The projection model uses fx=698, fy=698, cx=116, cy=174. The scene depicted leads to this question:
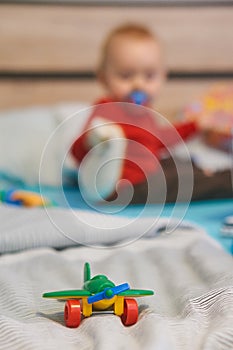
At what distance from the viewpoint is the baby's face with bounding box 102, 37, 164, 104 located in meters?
1.94

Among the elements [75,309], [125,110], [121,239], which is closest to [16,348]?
[75,309]

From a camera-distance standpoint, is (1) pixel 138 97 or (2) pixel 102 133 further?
(1) pixel 138 97

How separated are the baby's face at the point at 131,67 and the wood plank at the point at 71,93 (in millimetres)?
359

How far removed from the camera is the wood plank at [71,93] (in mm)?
2287

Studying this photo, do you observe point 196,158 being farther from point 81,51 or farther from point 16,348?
point 16,348

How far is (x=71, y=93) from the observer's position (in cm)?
233

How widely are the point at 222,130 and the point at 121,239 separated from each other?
102cm

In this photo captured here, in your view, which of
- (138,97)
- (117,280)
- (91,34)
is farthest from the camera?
(91,34)

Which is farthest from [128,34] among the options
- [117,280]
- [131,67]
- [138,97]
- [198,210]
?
[117,280]

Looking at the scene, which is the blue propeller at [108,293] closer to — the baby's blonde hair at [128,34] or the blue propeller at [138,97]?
the blue propeller at [138,97]

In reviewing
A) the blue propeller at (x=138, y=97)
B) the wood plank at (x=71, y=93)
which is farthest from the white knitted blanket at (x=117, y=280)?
the wood plank at (x=71, y=93)

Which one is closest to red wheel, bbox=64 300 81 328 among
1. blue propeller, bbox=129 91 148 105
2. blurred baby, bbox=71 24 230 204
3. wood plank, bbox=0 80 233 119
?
blurred baby, bbox=71 24 230 204

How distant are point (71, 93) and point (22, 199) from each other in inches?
40.3

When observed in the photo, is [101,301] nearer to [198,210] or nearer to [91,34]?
[198,210]
